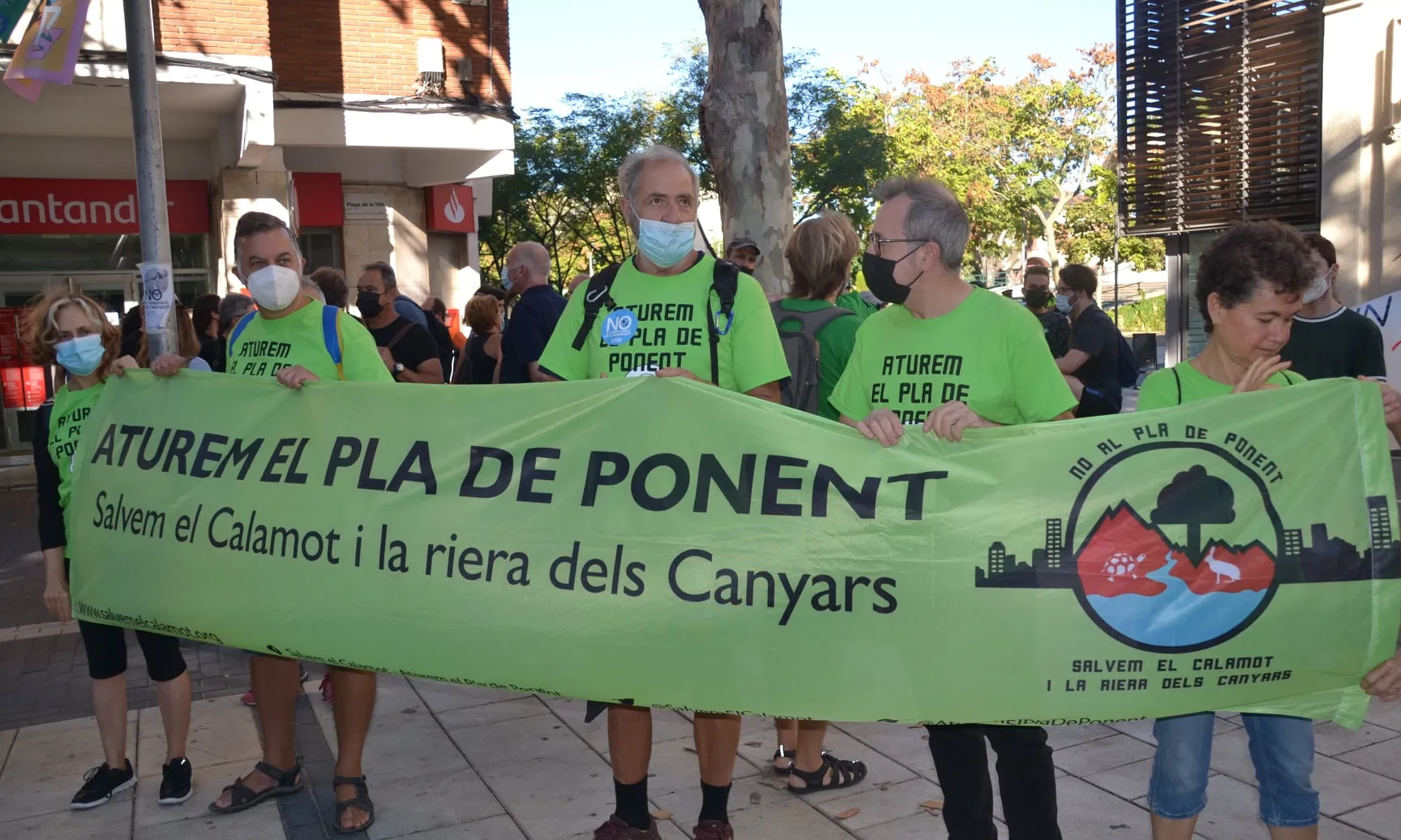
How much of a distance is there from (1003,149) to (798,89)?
17864 mm

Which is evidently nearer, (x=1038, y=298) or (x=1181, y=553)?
(x=1181, y=553)

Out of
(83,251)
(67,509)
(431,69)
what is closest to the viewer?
(67,509)

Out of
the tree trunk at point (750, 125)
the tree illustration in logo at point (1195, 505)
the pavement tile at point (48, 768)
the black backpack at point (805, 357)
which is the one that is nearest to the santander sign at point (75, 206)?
the tree trunk at point (750, 125)

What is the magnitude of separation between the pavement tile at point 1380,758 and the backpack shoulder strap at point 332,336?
12.9 feet

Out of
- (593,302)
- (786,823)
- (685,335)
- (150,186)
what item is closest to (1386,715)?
(786,823)

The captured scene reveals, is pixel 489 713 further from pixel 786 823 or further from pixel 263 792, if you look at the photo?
pixel 786 823

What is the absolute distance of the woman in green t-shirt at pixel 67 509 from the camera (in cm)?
431

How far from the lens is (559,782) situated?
462 cm

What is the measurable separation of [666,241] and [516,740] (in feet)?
8.27

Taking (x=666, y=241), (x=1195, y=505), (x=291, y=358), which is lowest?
(x=1195, y=505)

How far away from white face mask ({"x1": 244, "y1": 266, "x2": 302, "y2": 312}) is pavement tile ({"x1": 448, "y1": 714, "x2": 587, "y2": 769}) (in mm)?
2005

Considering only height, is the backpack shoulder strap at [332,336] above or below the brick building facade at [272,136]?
below

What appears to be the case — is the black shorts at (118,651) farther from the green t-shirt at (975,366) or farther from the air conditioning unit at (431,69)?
the air conditioning unit at (431,69)

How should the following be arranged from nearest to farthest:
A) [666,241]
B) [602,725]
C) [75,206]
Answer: [666,241] → [602,725] → [75,206]
